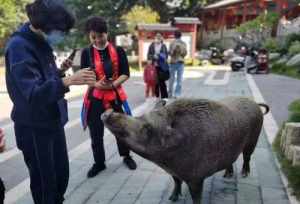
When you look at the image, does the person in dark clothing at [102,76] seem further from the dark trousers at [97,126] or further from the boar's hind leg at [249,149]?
the boar's hind leg at [249,149]

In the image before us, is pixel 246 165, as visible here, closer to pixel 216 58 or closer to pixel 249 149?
pixel 249 149

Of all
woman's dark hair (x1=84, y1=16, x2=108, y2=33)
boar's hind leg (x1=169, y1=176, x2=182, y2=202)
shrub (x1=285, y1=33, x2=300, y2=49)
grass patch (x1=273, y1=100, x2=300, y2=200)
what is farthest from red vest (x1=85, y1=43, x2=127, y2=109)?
shrub (x1=285, y1=33, x2=300, y2=49)

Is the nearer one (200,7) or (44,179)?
(44,179)

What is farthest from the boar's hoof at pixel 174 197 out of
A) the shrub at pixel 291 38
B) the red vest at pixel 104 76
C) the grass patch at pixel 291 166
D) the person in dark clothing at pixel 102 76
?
the shrub at pixel 291 38

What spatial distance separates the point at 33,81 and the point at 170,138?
1.15m

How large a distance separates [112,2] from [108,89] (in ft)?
77.3

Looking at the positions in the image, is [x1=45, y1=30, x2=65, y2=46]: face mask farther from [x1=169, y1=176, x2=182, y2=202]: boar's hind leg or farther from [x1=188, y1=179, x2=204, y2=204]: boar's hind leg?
[x1=169, y1=176, x2=182, y2=202]: boar's hind leg

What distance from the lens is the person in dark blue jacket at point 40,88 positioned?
256 cm

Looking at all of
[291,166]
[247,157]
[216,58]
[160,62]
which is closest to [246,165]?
[247,157]

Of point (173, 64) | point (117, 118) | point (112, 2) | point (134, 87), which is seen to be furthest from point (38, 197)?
point (112, 2)

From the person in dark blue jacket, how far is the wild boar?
401mm

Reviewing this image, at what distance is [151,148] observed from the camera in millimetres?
3064

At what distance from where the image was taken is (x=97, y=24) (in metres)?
4.45

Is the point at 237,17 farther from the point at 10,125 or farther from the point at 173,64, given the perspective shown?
the point at 10,125
